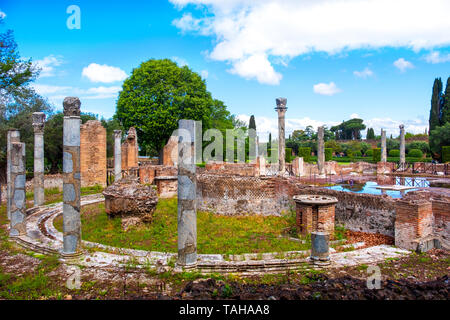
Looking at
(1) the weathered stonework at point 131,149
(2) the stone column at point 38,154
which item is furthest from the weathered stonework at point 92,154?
(2) the stone column at point 38,154

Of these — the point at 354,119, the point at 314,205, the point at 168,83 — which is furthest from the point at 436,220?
the point at 354,119

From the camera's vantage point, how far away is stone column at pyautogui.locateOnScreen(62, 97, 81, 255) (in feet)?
23.2

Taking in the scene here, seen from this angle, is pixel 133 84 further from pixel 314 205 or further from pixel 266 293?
pixel 266 293

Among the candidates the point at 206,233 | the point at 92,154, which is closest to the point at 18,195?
the point at 206,233

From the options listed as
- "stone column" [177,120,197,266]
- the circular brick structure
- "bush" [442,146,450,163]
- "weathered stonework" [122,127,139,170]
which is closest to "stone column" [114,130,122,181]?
"weathered stonework" [122,127,139,170]

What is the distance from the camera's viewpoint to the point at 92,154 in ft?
65.7

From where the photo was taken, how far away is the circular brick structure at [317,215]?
8625 mm

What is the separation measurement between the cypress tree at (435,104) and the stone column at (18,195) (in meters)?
48.7

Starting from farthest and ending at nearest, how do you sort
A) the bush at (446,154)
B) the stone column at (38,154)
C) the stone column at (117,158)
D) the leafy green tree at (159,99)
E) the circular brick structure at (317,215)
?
the bush at (446,154) → the leafy green tree at (159,99) → the stone column at (117,158) → the stone column at (38,154) → the circular brick structure at (317,215)

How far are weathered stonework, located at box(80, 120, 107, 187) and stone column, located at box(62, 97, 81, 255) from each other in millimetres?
13224

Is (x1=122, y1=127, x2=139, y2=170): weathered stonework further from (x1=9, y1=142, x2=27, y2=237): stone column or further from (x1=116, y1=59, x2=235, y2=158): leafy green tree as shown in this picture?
(x1=9, y1=142, x2=27, y2=237): stone column

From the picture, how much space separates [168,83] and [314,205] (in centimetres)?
2372

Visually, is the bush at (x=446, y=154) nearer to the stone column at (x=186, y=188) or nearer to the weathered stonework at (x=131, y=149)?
the weathered stonework at (x=131, y=149)
